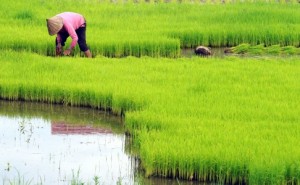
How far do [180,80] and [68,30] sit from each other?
6.17ft

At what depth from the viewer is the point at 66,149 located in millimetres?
7977

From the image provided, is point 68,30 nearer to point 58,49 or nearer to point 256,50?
point 58,49

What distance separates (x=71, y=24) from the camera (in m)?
11.5

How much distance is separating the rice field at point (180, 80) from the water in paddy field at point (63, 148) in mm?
173

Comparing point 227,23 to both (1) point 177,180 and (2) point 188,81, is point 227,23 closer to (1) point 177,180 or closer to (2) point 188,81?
(2) point 188,81

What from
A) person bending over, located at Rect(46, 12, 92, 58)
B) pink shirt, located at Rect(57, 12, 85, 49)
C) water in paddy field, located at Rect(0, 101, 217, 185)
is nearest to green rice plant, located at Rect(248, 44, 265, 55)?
person bending over, located at Rect(46, 12, 92, 58)

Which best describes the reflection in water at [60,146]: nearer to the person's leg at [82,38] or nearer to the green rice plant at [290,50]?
the person's leg at [82,38]

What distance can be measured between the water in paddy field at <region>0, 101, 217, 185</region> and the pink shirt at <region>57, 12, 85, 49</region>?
1.81 metres

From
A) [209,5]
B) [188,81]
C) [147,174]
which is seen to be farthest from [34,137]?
[209,5]

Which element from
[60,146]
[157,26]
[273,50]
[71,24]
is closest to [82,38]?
[71,24]

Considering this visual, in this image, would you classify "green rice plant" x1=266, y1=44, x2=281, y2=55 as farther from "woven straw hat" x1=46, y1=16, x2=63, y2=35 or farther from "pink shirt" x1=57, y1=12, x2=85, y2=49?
"woven straw hat" x1=46, y1=16, x2=63, y2=35

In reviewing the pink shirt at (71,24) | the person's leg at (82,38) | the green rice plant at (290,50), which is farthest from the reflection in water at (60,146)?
the green rice plant at (290,50)

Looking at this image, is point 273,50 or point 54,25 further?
point 273,50

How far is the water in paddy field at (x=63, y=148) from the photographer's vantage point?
708 centimetres
